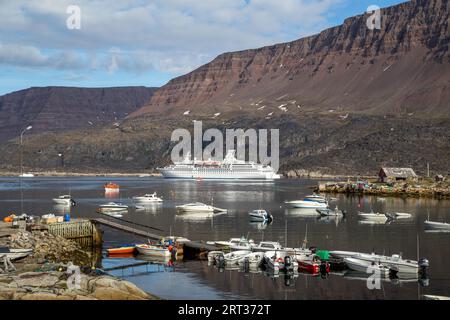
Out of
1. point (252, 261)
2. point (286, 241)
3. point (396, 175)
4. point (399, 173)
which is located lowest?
point (286, 241)

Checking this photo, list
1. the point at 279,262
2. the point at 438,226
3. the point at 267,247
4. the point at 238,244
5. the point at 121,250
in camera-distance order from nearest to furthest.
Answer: the point at 279,262 → the point at 267,247 → the point at 121,250 → the point at 238,244 → the point at 438,226

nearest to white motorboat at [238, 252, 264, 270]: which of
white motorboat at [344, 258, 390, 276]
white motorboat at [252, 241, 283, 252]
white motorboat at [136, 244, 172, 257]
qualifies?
white motorboat at [252, 241, 283, 252]

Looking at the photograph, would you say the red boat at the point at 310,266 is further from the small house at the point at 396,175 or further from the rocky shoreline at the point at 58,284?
the small house at the point at 396,175

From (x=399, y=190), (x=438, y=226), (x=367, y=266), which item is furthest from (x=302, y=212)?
(x=367, y=266)

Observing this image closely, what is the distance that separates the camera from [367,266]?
38.9 m

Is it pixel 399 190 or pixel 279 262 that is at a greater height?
pixel 399 190

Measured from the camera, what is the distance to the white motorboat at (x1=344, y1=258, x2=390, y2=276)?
38062mm

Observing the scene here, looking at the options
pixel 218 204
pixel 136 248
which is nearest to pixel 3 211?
pixel 218 204

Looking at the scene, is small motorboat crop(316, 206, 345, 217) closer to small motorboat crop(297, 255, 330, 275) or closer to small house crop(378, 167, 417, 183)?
small motorboat crop(297, 255, 330, 275)

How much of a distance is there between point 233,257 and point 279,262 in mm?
3348

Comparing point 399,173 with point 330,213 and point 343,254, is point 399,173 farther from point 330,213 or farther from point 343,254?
point 343,254

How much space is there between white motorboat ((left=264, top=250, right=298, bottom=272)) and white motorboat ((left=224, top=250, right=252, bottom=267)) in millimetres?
1515

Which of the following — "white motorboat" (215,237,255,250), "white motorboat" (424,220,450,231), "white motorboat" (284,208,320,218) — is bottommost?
"white motorboat" (284,208,320,218)
